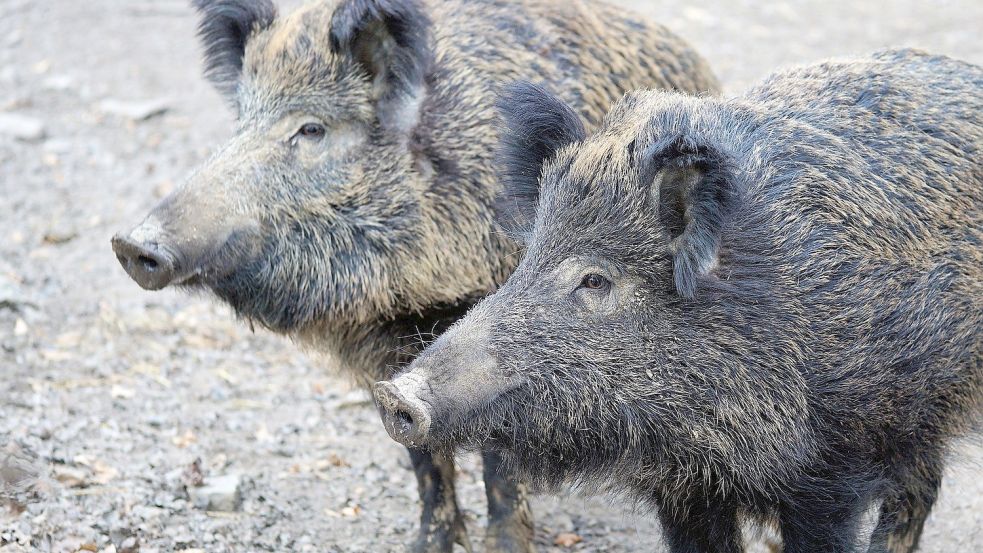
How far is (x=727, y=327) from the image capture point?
154 inches

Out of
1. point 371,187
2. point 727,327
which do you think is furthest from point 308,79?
point 727,327

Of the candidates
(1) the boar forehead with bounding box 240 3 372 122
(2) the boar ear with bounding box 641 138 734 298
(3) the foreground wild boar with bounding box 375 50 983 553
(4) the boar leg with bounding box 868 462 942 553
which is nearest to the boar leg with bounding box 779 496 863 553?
(3) the foreground wild boar with bounding box 375 50 983 553

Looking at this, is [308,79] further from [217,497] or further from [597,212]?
[217,497]

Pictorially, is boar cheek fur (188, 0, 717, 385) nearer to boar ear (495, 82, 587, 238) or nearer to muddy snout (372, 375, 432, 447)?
boar ear (495, 82, 587, 238)

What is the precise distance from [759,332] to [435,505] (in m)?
2.12

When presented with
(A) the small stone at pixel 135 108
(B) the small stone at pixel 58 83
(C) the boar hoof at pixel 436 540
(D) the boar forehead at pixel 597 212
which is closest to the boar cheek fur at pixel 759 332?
(D) the boar forehead at pixel 597 212

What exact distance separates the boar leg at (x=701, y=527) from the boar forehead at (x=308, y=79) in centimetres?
219

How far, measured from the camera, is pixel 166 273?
4.64 meters

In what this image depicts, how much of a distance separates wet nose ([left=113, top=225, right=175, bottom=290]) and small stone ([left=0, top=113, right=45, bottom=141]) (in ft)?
21.3

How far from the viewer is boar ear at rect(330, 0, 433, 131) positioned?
5082 millimetres

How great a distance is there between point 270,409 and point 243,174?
2200 mm

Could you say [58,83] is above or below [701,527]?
below

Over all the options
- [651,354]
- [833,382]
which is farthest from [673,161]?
[833,382]

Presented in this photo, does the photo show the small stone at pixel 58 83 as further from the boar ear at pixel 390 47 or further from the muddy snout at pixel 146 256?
the muddy snout at pixel 146 256
